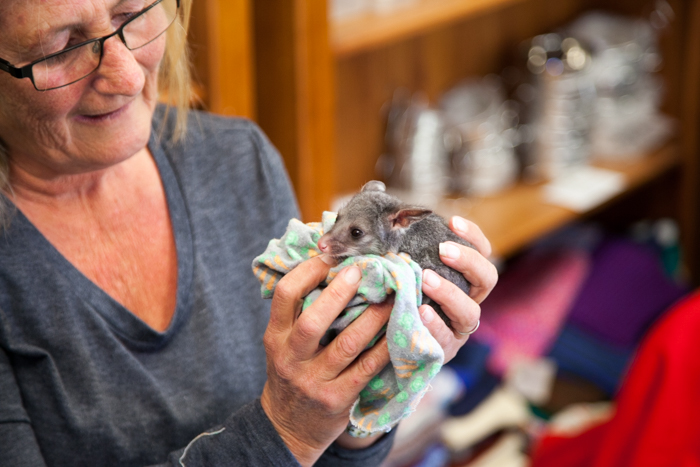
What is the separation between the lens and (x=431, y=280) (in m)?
0.75

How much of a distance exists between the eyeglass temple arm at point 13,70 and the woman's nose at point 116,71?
77 mm

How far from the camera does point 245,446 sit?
0.80 m

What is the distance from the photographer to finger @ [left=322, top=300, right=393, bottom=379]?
75 cm

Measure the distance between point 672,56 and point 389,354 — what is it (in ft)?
7.61

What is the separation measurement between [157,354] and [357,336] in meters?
0.33

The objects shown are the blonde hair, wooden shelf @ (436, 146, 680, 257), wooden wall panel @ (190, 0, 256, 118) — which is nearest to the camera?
the blonde hair

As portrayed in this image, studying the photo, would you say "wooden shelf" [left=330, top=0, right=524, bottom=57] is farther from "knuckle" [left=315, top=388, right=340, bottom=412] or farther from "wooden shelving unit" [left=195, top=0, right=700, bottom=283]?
"knuckle" [left=315, top=388, right=340, bottom=412]

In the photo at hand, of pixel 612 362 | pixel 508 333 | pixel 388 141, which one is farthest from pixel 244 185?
pixel 612 362

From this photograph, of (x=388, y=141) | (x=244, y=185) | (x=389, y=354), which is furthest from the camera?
(x=388, y=141)

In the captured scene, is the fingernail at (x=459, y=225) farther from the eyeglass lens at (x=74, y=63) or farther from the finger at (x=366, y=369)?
the eyeglass lens at (x=74, y=63)

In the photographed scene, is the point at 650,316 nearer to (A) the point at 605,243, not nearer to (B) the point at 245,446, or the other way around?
(A) the point at 605,243

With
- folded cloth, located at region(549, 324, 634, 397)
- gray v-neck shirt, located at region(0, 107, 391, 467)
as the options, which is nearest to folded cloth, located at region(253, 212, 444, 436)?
gray v-neck shirt, located at region(0, 107, 391, 467)

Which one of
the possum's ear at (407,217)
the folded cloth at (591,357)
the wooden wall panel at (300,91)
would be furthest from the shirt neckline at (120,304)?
Answer: the folded cloth at (591,357)

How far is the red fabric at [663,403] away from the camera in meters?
1.38
